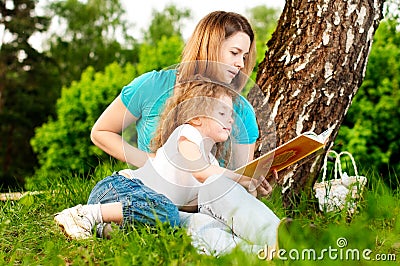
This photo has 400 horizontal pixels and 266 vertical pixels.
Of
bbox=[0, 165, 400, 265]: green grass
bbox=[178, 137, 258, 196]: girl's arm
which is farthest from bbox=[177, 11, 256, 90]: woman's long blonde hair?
bbox=[0, 165, 400, 265]: green grass

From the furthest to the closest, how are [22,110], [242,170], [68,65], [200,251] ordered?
1. [68,65]
2. [22,110]
3. [242,170]
4. [200,251]

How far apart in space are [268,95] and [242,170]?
856mm

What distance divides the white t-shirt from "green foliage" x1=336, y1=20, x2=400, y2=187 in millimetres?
3581

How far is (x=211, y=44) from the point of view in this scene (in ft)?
8.80

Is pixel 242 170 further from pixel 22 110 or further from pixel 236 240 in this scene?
pixel 22 110

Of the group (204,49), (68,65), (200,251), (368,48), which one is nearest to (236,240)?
(200,251)

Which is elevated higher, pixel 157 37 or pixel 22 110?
pixel 157 37

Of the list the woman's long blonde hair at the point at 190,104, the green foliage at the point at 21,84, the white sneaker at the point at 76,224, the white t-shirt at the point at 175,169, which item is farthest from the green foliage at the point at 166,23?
the white sneaker at the point at 76,224

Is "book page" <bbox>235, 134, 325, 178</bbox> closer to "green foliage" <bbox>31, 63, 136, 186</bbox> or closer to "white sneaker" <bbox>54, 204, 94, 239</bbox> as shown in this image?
"white sneaker" <bbox>54, 204, 94, 239</bbox>

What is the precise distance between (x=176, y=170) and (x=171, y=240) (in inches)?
18.4

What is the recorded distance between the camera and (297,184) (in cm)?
317

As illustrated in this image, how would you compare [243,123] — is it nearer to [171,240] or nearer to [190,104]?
[190,104]

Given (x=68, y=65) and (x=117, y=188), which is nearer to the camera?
(x=117, y=188)

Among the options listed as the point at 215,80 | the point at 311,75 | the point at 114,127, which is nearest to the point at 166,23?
the point at 311,75
